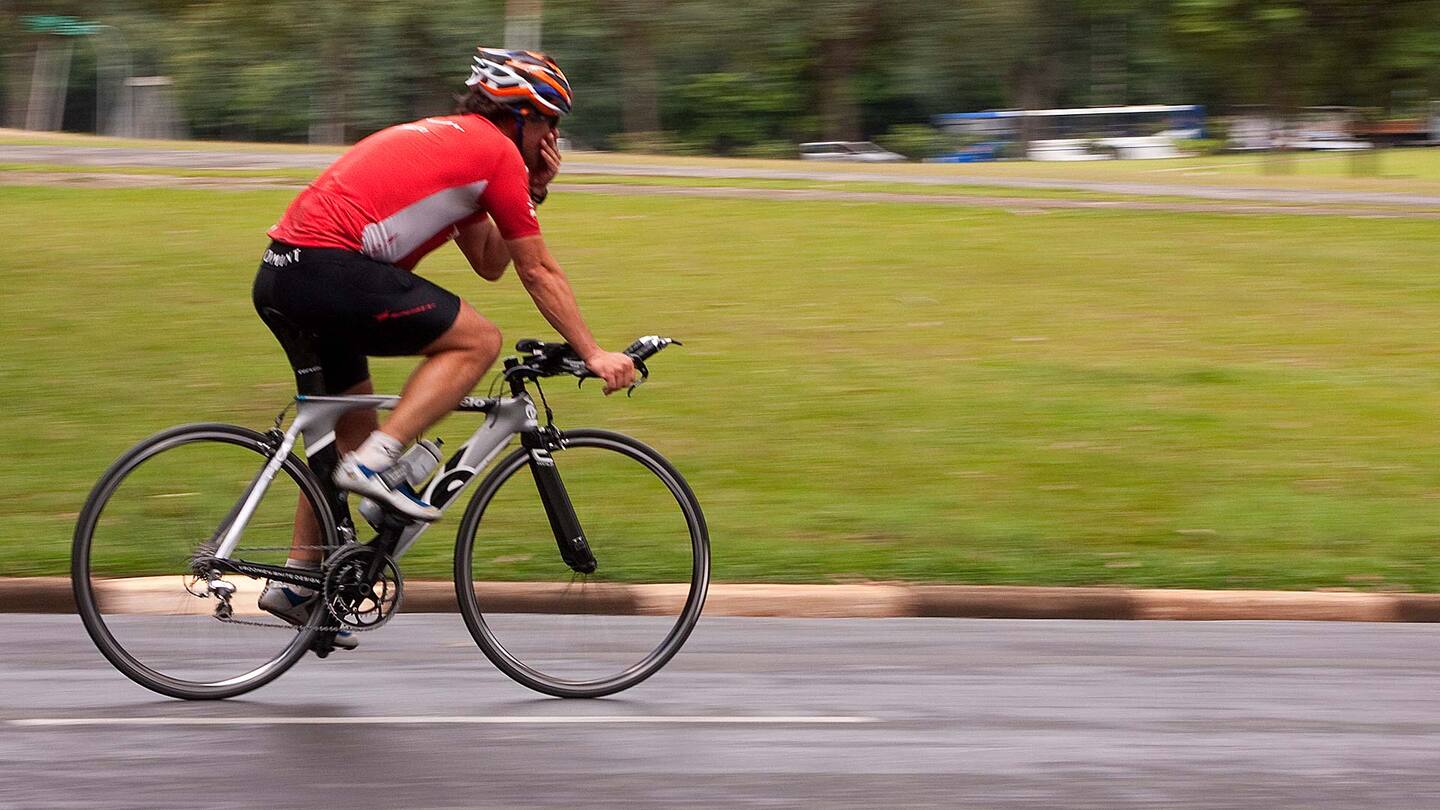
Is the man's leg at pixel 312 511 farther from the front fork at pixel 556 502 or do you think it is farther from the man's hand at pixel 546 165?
the man's hand at pixel 546 165

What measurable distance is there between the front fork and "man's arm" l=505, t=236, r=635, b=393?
0.39 meters

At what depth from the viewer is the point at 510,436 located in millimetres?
5367

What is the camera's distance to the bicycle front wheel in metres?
5.37

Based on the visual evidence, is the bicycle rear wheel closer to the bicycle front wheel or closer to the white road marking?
the white road marking

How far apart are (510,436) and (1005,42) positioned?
52.5 m

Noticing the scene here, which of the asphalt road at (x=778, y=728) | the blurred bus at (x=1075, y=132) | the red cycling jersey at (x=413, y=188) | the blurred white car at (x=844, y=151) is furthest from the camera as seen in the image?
the blurred bus at (x=1075, y=132)

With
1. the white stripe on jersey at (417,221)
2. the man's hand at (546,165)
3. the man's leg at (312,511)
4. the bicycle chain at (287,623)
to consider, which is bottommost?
the bicycle chain at (287,623)

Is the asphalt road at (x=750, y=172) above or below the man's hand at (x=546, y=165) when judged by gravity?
below

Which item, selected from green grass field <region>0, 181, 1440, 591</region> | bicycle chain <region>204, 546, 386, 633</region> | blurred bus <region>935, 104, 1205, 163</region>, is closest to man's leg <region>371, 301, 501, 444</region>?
bicycle chain <region>204, 546, 386, 633</region>

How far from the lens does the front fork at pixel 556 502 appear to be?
5383 mm

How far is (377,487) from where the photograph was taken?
5.18 m

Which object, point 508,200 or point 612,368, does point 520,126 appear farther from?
point 612,368

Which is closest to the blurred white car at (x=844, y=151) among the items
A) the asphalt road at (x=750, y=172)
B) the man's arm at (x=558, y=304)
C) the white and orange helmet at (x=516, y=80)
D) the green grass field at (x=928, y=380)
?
the asphalt road at (x=750, y=172)

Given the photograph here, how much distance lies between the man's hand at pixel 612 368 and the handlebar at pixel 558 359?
0.16 ft
